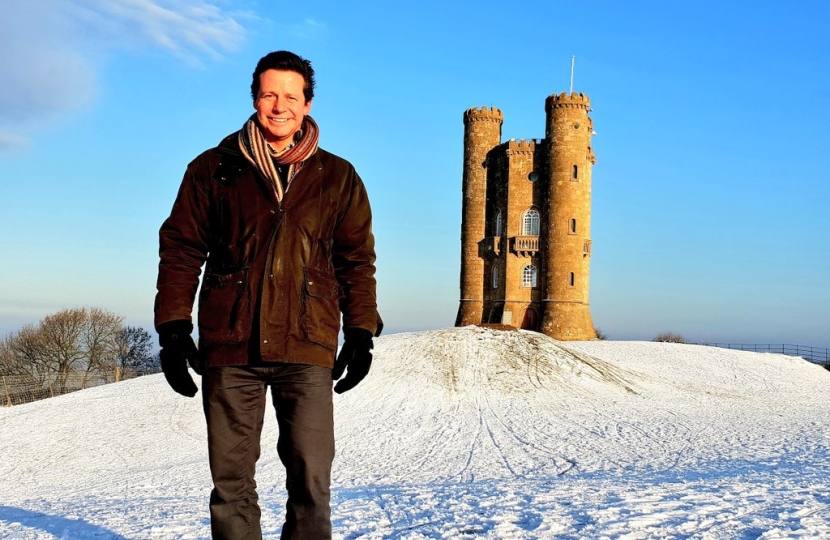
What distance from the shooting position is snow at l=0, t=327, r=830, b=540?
19.1 ft

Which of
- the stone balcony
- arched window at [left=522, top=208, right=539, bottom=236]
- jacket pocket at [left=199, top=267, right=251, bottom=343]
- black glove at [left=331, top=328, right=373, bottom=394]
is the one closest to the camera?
jacket pocket at [left=199, top=267, right=251, bottom=343]

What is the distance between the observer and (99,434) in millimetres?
16656

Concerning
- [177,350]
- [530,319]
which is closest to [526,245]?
[530,319]

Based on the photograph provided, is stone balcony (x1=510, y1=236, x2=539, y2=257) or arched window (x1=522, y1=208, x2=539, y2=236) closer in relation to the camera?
stone balcony (x1=510, y1=236, x2=539, y2=257)

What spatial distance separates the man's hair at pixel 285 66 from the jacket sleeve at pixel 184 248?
567 millimetres

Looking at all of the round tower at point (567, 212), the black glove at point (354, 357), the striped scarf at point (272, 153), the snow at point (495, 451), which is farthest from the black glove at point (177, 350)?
the round tower at point (567, 212)

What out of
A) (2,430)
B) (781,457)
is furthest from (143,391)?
(781,457)

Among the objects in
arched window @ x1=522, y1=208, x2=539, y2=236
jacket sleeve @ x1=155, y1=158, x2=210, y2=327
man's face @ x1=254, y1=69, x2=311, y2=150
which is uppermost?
arched window @ x1=522, y1=208, x2=539, y2=236

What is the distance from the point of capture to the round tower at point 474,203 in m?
46.8

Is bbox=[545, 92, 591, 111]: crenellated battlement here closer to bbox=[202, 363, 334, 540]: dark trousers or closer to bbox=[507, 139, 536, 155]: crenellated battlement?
bbox=[507, 139, 536, 155]: crenellated battlement

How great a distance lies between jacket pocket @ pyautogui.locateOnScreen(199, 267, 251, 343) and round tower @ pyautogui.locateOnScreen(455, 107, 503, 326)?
43.1 m

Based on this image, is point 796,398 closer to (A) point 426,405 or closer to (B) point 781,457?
(A) point 426,405

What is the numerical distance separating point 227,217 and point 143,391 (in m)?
19.6

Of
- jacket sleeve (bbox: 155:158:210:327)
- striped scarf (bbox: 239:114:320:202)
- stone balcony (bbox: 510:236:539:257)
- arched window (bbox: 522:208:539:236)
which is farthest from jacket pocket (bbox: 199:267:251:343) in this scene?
arched window (bbox: 522:208:539:236)
